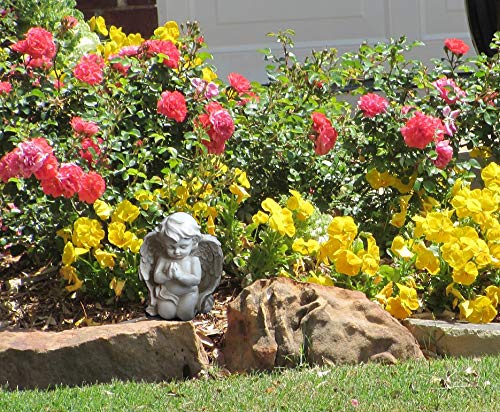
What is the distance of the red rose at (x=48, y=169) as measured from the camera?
4.58 m

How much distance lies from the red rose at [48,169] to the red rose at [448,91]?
2.00 meters

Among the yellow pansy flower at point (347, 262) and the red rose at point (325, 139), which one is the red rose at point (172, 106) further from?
the yellow pansy flower at point (347, 262)

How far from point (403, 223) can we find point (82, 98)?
158cm

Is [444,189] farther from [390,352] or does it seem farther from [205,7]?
[205,7]

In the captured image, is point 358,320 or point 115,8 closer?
point 358,320

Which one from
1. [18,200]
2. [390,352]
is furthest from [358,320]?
[18,200]

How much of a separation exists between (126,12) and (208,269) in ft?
12.7

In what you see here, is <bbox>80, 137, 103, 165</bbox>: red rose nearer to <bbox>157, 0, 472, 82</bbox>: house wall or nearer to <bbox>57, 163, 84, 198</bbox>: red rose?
<bbox>57, 163, 84, 198</bbox>: red rose

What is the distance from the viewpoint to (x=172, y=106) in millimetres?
5031

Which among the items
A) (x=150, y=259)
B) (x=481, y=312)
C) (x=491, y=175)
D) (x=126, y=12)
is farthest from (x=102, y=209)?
(x=126, y=12)

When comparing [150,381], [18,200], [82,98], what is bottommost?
Answer: [150,381]

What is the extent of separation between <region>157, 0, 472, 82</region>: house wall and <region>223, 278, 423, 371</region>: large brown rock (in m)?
4.47

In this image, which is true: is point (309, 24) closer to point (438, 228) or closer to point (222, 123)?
point (222, 123)

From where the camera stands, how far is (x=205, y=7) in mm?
8773
